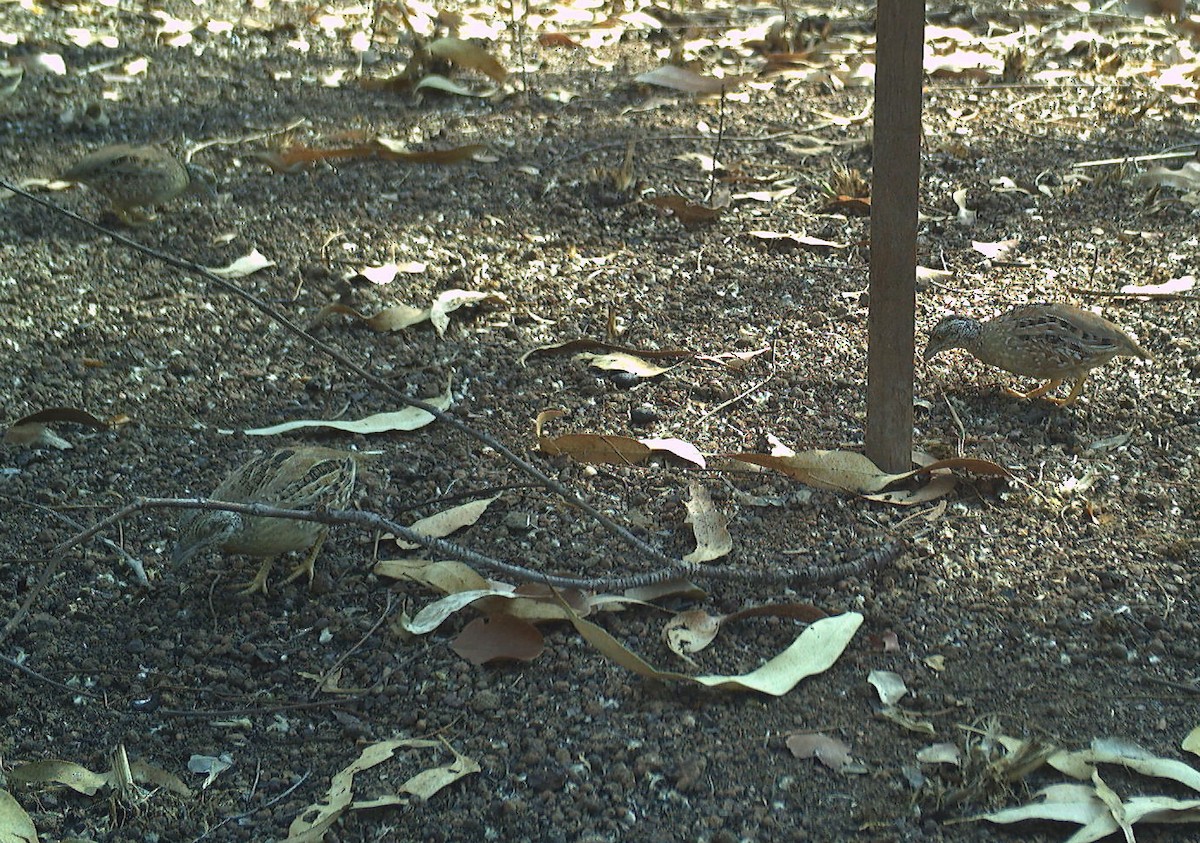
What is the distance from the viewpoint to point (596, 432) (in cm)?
374

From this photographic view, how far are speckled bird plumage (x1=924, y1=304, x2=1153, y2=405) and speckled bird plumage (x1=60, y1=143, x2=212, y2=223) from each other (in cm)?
322

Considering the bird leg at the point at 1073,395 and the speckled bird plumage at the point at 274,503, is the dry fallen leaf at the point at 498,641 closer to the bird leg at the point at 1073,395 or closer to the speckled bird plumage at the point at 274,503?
the speckled bird plumage at the point at 274,503

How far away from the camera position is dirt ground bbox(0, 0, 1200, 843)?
2.54 meters

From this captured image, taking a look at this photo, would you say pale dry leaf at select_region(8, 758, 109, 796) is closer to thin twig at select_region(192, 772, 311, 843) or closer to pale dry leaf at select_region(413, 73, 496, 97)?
thin twig at select_region(192, 772, 311, 843)

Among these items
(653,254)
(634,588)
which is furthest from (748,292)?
(634,588)

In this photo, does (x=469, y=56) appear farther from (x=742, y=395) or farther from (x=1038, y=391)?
(x=1038, y=391)

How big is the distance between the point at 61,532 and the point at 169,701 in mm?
781

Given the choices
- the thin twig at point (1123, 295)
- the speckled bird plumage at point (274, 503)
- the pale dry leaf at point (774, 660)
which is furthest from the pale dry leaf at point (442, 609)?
the thin twig at point (1123, 295)

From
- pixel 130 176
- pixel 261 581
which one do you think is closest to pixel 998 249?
pixel 261 581

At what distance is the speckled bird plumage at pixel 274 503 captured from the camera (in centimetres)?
308

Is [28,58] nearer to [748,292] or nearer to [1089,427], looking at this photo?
[748,292]

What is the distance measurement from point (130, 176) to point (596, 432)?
2.49 metres

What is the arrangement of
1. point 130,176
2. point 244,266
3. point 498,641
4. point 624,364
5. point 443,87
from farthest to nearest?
1. point 443,87
2. point 130,176
3. point 244,266
4. point 624,364
5. point 498,641

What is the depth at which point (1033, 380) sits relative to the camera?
13.6ft
